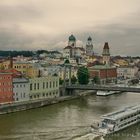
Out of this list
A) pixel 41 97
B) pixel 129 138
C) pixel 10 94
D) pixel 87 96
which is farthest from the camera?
pixel 87 96

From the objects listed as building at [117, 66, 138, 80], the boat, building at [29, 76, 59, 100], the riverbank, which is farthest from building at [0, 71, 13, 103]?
building at [117, 66, 138, 80]

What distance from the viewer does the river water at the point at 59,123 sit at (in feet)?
62.5

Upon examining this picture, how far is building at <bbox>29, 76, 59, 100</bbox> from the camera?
1237 inches

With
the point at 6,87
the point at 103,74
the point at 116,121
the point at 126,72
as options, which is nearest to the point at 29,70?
the point at 103,74

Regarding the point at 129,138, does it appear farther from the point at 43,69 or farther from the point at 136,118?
the point at 43,69

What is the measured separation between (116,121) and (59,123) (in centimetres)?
373

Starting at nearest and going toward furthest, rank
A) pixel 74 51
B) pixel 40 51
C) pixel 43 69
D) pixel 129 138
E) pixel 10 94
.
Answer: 1. pixel 129 138
2. pixel 10 94
3. pixel 43 69
4. pixel 74 51
5. pixel 40 51

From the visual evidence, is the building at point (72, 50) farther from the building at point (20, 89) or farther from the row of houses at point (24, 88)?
the building at point (20, 89)

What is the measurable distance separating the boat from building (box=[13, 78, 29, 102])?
370 inches

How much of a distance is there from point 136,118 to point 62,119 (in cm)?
441

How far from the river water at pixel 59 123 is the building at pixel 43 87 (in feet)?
7.74

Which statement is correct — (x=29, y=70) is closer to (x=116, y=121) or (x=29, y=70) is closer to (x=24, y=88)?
(x=24, y=88)

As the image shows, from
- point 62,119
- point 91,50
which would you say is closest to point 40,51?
point 91,50

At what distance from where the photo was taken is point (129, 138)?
1891cm
